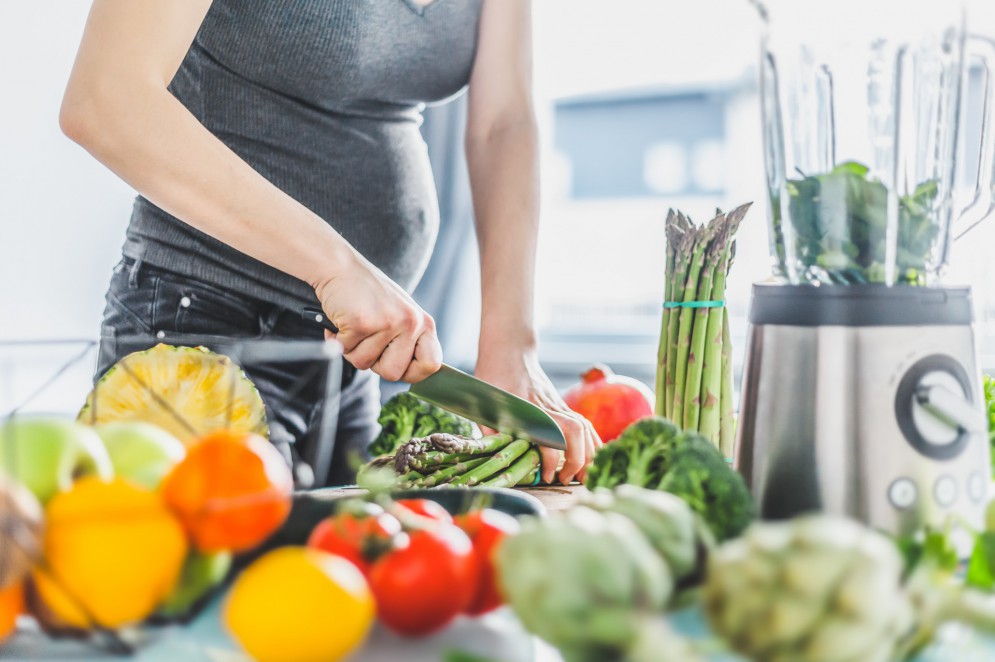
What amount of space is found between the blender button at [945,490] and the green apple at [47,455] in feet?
2.00

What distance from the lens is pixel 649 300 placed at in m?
3.38

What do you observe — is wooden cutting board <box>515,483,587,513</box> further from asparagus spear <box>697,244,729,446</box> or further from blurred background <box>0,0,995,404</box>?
blurred background <box>0,0,995,404</box>

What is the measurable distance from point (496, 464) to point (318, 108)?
1.97 ft

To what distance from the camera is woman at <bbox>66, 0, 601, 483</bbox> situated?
3.31ft

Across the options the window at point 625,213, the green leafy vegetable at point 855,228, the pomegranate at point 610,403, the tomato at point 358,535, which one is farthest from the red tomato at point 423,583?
the window at point 625,213

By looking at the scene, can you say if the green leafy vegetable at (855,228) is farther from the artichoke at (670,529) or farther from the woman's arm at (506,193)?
the woman's arm at (506,193)

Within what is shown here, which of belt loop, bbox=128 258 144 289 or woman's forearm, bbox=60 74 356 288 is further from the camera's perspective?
belt loop, bbox=128 258 144 289

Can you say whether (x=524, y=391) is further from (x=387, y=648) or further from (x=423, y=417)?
(x=387, y=648)

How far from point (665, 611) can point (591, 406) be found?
33.2 inches

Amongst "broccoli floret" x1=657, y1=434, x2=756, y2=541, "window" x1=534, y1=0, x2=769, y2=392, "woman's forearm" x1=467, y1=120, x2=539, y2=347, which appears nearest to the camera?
"broccoli floret" x1=657, y1=434, x2=756, y2=541

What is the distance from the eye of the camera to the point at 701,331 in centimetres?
119

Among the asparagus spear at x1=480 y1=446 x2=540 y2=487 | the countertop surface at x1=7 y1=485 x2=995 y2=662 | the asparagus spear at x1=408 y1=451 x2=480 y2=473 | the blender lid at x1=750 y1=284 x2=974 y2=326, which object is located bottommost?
the countertop surface at x1=7 y1=485 x2=995 y2=662

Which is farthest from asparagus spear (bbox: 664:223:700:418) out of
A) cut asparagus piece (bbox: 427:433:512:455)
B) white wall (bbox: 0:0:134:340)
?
white wall (bbox: 0:0:134:340)

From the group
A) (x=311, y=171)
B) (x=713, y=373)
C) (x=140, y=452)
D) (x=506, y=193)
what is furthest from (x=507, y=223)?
(x=140, y=452)
